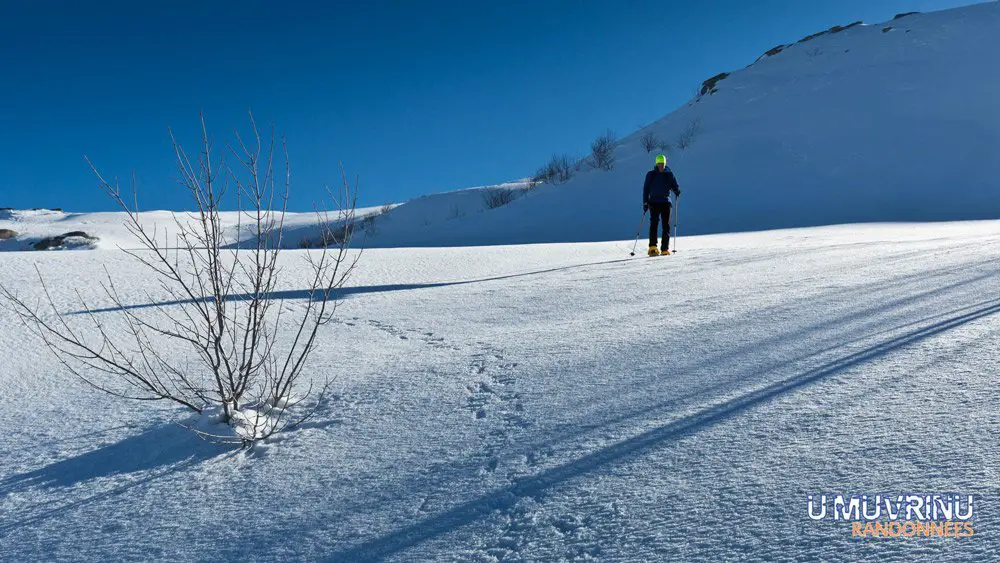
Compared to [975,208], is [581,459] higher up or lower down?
lower down

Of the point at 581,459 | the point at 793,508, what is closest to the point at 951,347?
the point at 793,508

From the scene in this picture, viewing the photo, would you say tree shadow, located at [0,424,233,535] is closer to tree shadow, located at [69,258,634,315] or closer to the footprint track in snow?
the footprint track in snow

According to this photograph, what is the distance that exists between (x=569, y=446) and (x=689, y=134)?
907 inches

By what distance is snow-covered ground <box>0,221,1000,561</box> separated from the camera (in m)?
1.56

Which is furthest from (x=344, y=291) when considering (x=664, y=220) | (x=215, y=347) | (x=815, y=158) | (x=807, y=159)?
(x=815, y=158)

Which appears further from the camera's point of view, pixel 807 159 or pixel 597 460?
pixel 807 159

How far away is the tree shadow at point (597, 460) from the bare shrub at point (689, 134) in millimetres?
20838

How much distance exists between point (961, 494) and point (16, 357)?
4.20 meters

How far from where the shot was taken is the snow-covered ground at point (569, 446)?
5.11 ft

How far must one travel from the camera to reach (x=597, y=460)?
1892mm

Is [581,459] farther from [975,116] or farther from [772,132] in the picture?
[975,116]

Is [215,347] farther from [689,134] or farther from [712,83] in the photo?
[712,83]

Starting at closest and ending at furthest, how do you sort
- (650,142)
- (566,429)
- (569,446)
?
(569,446) → (566,429) → (650,142)

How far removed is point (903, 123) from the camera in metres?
20.7
